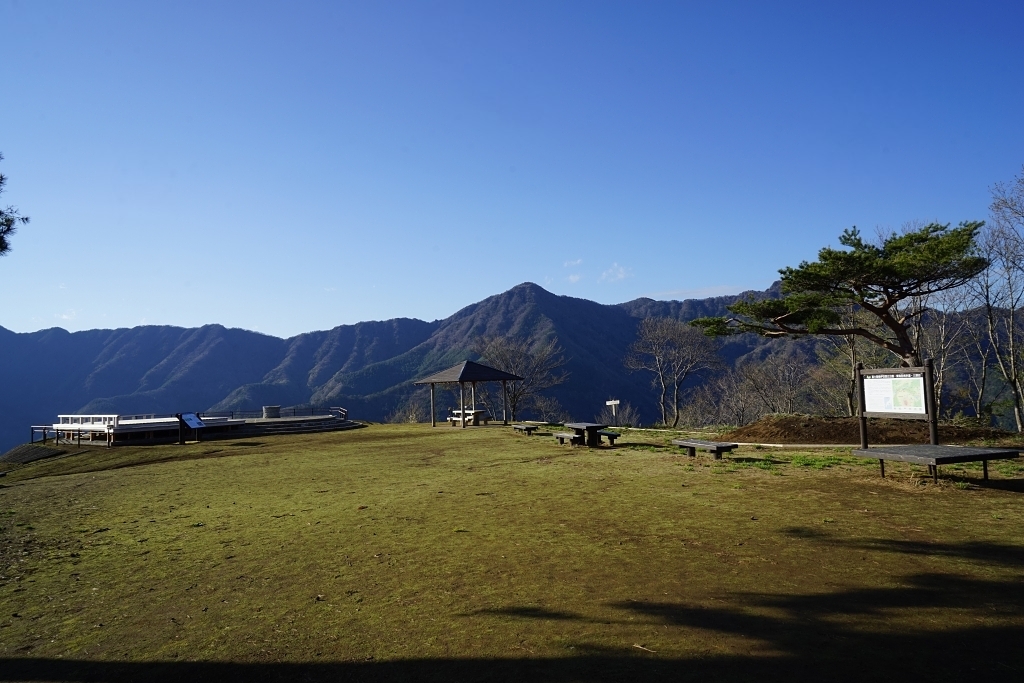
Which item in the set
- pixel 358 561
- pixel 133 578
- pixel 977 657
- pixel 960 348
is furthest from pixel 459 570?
pixel 960 348

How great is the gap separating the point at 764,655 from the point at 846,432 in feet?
43.2

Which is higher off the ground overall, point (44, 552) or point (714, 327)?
point (714, 327)

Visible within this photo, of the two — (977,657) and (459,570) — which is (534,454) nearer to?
(459,570)

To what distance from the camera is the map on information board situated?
30.6 ft

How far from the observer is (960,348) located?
101 feet

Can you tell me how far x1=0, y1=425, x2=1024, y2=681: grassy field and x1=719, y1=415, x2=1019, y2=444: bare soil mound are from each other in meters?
4.25

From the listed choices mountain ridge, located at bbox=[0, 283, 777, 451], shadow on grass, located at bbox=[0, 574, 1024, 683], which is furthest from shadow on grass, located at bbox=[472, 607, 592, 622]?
mountain ridge, located at bbox=[0, 283, 777, 451]

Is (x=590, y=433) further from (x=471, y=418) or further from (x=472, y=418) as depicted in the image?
(x=471, y=418)

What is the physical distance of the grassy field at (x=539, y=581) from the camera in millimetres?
3600

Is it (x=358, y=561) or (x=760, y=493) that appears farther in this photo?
(x=760, y=493)

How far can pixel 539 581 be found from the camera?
16.2 feet

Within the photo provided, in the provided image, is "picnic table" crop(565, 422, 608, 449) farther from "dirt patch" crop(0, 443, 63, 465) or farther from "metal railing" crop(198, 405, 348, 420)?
"metal railing" crop(198, 405, 348, 420)

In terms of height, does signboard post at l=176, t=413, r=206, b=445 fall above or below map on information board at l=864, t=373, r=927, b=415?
below

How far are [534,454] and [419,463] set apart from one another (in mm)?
2648
